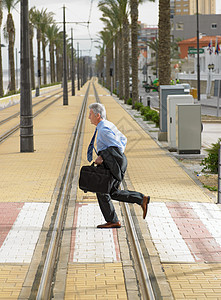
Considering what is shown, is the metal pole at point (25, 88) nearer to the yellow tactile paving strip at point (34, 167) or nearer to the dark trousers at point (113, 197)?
the yellow tactile paving strip at point (34, 167)

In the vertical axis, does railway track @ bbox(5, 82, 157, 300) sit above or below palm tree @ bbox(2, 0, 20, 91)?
below

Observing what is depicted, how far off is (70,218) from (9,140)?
12467 mm

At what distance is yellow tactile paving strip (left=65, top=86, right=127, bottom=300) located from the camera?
5.59m

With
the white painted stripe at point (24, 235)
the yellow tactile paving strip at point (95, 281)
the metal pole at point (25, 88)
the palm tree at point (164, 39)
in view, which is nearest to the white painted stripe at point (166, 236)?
the yellow tactile paving strip at point (95, 281)

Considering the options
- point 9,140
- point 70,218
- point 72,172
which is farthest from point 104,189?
point 9,140

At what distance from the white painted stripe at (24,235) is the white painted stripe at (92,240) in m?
0.56

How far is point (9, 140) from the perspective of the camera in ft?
68.3

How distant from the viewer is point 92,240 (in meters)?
7.54

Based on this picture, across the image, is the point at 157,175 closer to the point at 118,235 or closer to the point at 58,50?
the point at 118,235

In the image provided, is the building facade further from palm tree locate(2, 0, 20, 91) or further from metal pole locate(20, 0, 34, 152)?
metal pole locate(20, 0, 34, 152)

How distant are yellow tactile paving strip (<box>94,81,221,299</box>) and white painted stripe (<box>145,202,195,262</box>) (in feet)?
1.11

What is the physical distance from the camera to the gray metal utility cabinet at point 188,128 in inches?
621

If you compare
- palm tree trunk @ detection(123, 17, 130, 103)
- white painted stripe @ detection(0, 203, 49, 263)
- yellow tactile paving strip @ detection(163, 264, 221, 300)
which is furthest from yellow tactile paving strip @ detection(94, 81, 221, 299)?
palm tree trunk @ detection(123, 17, 130, 103)

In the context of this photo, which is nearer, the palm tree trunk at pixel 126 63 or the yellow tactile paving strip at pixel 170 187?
the yellow tactile paving strip at pixel 170 187
